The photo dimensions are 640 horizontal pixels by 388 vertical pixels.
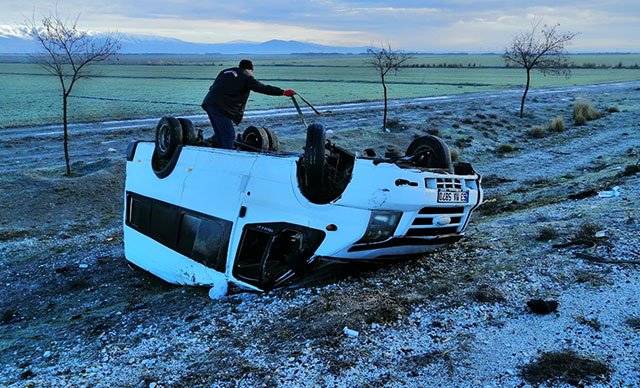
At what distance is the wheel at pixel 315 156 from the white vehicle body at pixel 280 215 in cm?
19

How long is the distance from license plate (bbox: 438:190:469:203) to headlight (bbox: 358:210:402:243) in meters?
0.47

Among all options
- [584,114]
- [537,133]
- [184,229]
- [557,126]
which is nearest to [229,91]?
[184,229]

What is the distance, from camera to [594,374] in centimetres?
389

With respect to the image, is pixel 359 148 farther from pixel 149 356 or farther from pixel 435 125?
pixel 149 356

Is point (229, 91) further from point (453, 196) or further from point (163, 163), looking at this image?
point (453, 196)

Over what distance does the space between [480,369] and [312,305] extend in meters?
1.78

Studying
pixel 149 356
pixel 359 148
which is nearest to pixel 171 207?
pixel 149 356

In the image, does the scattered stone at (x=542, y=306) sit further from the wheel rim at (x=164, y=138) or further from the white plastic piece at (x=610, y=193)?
the white plastic piece at (x=610, y=193)

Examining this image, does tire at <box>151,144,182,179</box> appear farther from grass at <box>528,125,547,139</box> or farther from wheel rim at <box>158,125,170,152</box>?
grass at <box>528,125,547,139</box>

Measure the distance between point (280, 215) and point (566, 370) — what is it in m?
2.90

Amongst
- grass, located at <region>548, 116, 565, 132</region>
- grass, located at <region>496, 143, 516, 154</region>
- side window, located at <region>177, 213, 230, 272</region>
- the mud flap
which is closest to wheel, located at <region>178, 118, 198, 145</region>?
side window, located at <region>177, 213, 230, 272</region>

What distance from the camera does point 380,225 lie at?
5.20 metres

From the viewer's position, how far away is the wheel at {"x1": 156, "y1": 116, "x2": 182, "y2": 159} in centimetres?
679

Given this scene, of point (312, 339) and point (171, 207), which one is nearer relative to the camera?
point (312, 339)
